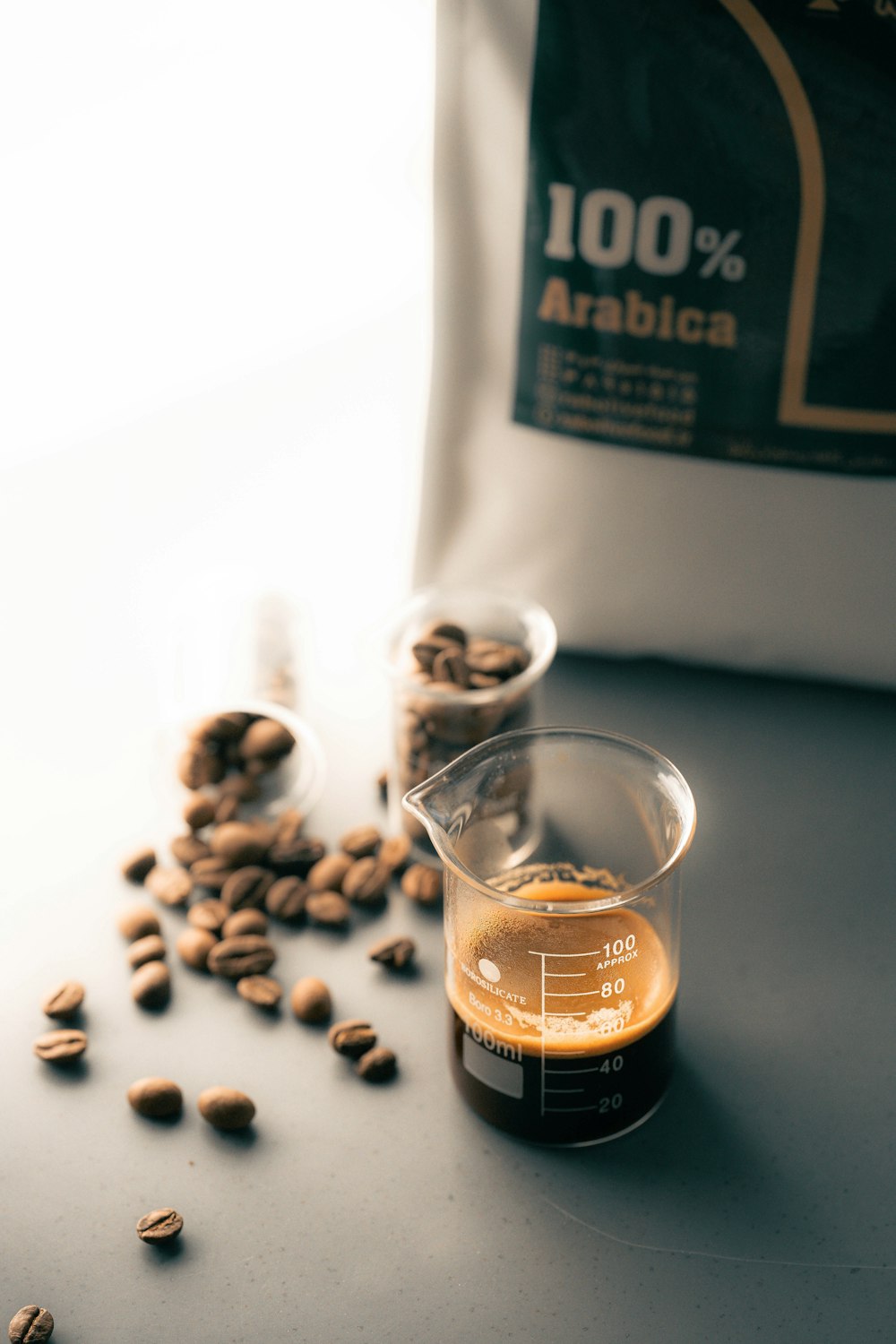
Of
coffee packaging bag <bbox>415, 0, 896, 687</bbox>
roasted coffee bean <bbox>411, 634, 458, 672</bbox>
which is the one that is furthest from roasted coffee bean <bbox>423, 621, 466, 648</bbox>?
coffee packaging bag <bbox>415, 0, 896, 687</bbox>

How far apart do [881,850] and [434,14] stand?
0.69 metres

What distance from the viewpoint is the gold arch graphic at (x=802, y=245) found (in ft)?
3.03

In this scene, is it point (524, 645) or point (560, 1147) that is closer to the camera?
point (560, 1147)

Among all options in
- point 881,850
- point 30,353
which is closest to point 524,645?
point 881,850

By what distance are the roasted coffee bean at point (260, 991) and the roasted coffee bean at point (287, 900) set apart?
2.3 inches

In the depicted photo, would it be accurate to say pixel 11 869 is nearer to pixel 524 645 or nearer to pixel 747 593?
pixel 524 645

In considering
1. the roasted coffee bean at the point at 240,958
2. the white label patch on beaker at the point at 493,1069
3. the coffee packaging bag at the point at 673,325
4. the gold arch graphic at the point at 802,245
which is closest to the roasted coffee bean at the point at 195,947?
the roasted coffee bean at the point at 240,958

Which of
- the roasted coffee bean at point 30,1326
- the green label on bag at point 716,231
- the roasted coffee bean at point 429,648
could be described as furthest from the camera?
the roasted coffee bean at point 429,648

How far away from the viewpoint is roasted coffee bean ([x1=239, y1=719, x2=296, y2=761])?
42.3 inches

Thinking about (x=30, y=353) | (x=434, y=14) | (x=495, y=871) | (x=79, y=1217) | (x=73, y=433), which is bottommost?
(x=79, y=1217)

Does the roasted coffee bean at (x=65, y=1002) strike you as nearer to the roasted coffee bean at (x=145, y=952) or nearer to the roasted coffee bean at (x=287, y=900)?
the roasted coffee bean at (x=145, y=952)

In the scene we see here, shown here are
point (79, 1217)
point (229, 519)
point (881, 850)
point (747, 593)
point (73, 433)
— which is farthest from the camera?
point (73, 433)

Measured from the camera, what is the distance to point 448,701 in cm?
98

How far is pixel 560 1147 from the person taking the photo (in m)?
0.83
